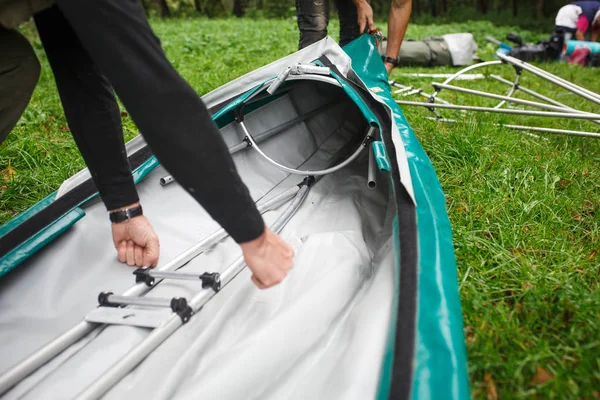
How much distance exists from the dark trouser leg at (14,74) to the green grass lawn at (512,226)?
907 millimetres

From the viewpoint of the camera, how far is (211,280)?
1300 mm

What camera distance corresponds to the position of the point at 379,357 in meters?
1.02

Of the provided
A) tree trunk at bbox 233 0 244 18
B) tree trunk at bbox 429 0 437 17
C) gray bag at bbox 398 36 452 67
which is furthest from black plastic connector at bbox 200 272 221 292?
tree trunk at bbox 429 0 437 17

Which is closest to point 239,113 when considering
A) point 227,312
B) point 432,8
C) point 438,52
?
point 227,312

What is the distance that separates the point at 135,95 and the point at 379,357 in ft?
2.64

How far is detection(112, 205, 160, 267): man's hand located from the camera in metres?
1.43

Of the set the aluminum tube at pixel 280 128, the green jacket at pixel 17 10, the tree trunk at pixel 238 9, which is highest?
the tree trunk at pixel 238 9

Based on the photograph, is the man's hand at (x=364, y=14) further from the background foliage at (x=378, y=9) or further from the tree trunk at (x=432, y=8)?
the tree trunk at (x=432, y=8)

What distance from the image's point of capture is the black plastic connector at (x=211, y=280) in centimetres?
130

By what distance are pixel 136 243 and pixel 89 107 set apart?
1.55ft

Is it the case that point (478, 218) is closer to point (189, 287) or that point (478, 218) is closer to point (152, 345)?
point (189, 287)

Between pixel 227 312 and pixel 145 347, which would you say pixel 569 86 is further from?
pixel 145 347

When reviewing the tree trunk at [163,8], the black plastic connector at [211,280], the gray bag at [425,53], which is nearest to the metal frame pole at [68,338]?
the black plastic connector at [211,280]

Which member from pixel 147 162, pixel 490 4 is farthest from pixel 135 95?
pixel 490 4
